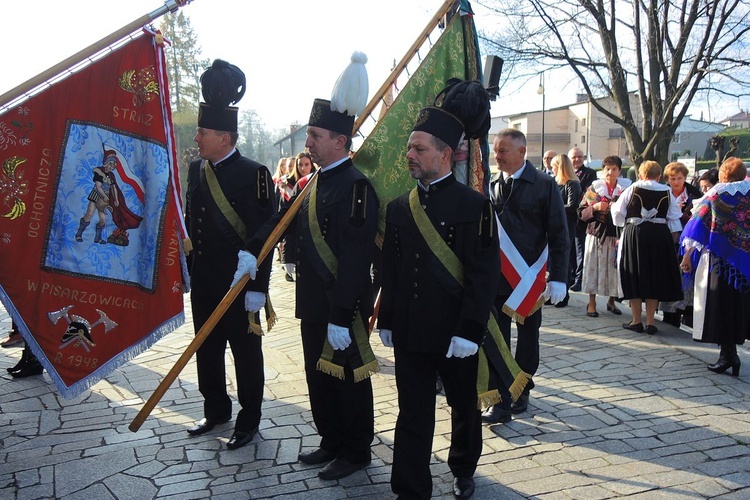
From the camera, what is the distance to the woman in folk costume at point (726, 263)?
567cm

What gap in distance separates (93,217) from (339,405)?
1.97m

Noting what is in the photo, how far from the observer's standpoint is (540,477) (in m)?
3.79

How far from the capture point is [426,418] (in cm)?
338

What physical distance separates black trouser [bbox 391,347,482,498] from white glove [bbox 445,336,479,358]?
0.73 ft

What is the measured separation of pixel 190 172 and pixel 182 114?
32851mm

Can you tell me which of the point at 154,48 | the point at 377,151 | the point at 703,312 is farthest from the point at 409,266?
the point at 703,312

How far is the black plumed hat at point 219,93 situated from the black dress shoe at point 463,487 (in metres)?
2.62

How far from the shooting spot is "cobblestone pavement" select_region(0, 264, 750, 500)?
3680 millimetres

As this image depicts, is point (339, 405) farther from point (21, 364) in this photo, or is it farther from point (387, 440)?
point (21, 364)

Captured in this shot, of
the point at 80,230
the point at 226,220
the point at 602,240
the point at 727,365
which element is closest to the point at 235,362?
the point at 226,220

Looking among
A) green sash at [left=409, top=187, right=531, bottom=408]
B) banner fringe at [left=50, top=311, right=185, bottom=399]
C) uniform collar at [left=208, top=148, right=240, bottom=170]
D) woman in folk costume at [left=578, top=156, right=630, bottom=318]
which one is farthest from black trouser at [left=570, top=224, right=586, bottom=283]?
banner fringe at [left=50, top=311, right=185, bottom=399]

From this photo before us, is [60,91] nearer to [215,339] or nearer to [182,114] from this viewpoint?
[215,339]

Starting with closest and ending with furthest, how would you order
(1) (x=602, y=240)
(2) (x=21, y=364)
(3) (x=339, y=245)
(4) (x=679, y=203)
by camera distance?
(3) (x=339, y=245) → (2) (x=21, y=364) → (4) (x=679, y=203) → (1) (x=602, y=240)

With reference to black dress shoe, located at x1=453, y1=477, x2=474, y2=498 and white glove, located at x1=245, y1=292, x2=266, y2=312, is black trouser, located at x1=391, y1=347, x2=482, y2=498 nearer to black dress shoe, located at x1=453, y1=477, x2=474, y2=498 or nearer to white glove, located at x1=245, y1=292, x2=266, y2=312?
black dress shoe, located at x1=453, y1=477, x2=474, y2=498
